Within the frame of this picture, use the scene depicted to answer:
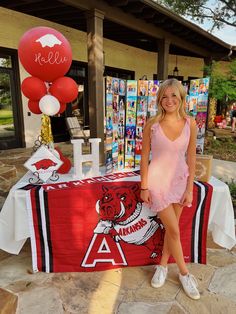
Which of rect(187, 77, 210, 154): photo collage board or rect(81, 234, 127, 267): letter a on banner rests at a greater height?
rect(187, 77, 210, 154): photo collage board

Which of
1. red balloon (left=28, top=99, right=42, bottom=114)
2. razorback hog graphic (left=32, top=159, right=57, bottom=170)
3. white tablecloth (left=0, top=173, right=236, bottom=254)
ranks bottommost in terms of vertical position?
white tablecloth (left=0, top=173, right=236, bottom=254)

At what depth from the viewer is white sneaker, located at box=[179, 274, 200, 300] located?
1.86m

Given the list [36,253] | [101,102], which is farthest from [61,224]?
[101,102]

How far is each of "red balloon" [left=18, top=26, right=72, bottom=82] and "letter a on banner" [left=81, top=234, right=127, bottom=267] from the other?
1414mm

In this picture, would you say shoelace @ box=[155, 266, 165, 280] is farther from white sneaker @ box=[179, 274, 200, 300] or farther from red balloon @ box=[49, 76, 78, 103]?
red balloon @ box=[49, 76, 78, 103]

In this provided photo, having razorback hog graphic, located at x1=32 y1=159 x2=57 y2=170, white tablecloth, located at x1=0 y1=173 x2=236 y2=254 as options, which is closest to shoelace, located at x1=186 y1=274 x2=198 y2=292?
white tablecloth, located at x1=0 y1=173 x2=236 y2=254

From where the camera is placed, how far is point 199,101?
8.82 feet

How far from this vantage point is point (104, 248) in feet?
6.97

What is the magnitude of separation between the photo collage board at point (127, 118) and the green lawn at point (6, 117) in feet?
14.8

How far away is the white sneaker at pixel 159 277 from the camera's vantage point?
6.47 ft

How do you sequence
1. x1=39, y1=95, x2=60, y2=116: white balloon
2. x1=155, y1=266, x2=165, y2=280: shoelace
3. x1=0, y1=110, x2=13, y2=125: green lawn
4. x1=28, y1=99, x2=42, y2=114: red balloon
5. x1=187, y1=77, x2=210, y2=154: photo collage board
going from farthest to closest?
x1=0, y1=110, x2=13, y2=125: green lawn, x1=187, y1=77, x2=210, y2=154: photo collage board, x1=28, y1=99, x2=42, y2=114: red balloon, x1=39, y1=95, x2=60, y2=116: white balloon, x1=155, y1=266, x2=165, y2=280: shoelace

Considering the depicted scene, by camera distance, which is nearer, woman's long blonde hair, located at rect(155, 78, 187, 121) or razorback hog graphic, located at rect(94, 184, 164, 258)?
woman's long blonde hair, located at rect(155, 78, 187, 121)

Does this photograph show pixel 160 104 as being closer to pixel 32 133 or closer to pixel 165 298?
pixel 165 298

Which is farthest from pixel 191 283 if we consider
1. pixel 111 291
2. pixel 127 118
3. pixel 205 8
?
pixel 205 8
